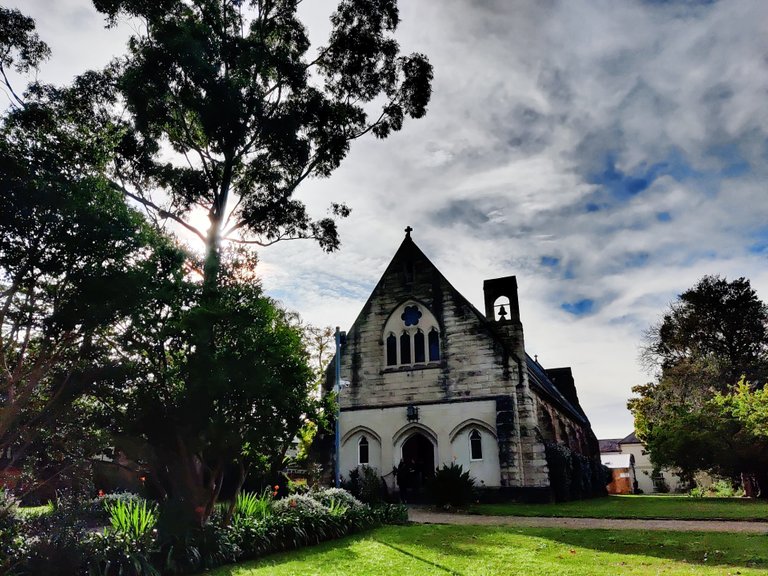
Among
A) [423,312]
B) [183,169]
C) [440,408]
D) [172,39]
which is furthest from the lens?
[423,312]

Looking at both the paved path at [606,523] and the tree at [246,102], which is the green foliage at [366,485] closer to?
the paved path at [606,523]

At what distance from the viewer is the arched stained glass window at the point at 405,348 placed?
27703 mm

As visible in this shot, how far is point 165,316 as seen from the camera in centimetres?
1090

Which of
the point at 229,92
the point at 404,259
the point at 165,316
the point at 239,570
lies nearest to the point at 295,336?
the point at 165,316

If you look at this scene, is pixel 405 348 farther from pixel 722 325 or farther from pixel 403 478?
pixel 722 325

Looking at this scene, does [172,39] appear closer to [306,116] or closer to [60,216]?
[306,116]

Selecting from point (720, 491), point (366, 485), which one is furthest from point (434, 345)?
point (720, 491)

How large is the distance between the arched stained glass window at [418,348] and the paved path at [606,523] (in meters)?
9.74

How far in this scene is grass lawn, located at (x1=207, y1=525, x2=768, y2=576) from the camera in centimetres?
894

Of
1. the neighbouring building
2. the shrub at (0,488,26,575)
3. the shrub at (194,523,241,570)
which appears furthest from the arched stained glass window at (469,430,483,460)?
the neighbouring building

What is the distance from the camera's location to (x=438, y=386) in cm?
2628

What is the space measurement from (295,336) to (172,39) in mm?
9571

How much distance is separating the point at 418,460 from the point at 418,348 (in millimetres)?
5557

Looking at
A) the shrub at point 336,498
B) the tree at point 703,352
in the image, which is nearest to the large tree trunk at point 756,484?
the tree at point 703,352
